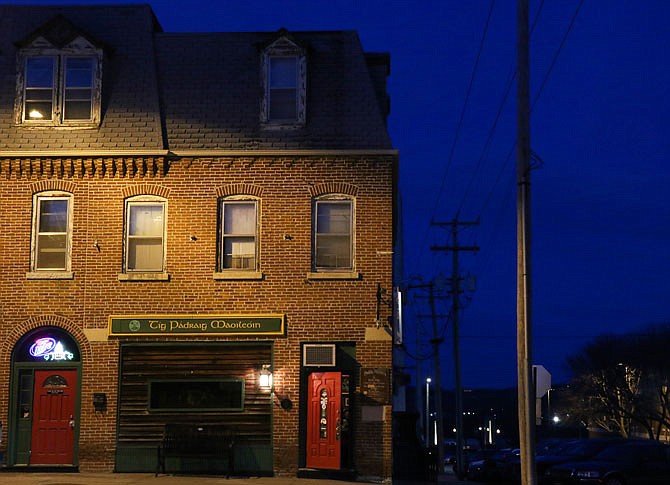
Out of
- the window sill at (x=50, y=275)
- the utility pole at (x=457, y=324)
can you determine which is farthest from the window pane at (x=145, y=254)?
the utility pole at (x=457, y=324)

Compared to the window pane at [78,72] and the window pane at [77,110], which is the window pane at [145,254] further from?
the window pane at [78,72]

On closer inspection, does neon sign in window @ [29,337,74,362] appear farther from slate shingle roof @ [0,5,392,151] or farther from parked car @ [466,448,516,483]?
parked car @ [466,448,516,483]

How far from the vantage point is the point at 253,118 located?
2202 centimetres

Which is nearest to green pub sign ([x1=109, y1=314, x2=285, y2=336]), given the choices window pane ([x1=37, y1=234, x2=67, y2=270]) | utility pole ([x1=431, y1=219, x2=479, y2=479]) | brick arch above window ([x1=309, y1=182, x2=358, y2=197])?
window pane ([x1=37, y1=234, x2=67, y2=270])

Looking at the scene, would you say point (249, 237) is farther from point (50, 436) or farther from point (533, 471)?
point (533, 471)

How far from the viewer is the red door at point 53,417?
2092 centimetres

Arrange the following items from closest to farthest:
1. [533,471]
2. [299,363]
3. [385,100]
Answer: [533,471]
[299,363]
[385,100]

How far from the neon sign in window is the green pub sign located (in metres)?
1.20

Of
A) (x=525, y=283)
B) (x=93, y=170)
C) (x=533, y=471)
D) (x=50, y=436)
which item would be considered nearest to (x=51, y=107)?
(x=93, y=170)

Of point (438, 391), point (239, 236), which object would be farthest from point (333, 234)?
point (438, 391)

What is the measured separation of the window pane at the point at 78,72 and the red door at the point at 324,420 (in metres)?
8.71

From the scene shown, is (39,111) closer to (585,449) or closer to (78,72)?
(78,72)

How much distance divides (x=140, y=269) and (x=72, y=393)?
3.15 m

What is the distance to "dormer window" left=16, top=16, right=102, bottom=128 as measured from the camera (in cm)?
2208
